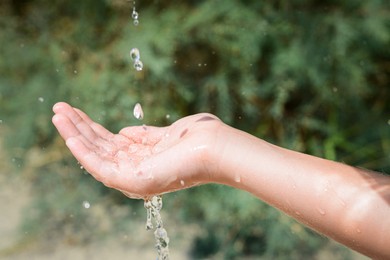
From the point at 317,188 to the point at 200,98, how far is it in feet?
5.69

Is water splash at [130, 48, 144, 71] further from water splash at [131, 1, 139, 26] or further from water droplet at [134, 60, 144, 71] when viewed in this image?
water splash at [131, 1, 139, 26]

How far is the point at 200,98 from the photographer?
3.08 m

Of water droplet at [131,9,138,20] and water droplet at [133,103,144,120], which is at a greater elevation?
water droplet at [131,9,138,20]

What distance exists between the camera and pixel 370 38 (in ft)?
9.83

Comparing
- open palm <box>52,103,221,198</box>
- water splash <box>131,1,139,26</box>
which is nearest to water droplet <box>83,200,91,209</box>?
water splash <box>131,1,139,26</box>

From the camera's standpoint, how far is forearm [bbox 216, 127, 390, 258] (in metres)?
1.33

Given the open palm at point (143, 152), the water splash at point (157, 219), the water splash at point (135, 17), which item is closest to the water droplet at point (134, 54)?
the water splash at point (135, 17)

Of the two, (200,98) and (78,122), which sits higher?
(78,122)

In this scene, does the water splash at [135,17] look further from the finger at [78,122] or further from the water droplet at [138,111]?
the finger at [78,122]

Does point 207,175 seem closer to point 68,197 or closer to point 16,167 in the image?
point 68,197

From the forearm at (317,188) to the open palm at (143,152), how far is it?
0.18 ft

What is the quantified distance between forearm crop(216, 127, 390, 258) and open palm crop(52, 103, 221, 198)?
55mm

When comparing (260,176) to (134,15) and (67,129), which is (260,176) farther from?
(134,15)

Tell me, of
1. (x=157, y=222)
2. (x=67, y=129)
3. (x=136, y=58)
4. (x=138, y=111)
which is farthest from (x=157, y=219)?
(x=136, y=58)
